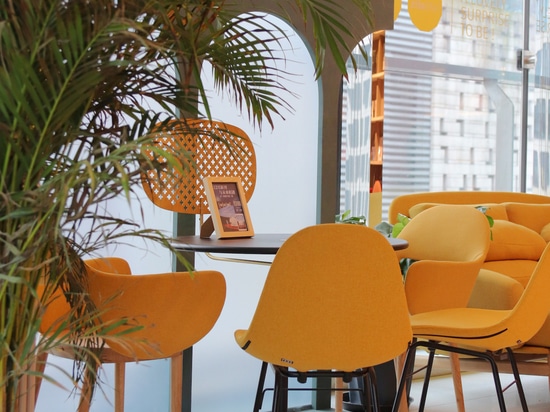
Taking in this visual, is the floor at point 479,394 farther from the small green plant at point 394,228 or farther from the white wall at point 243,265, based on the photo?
the small green plant at point 394,228

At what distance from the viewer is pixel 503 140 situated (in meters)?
6.38

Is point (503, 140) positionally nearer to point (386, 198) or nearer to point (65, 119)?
point (386, 198)

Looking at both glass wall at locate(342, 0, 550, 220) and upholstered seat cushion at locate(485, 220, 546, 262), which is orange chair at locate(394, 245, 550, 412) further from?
glass wall at locate(342, 0, 550, 220)

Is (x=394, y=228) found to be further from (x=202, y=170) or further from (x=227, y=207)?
(x=227, y=207)

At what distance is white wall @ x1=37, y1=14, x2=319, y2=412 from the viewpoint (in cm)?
361

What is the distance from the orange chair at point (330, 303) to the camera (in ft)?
7.39

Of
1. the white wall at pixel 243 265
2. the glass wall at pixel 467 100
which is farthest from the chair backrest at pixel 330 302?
the glass wall at pixel 467 100

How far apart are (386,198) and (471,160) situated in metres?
0.96

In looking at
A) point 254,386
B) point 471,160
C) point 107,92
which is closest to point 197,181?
point 254,386

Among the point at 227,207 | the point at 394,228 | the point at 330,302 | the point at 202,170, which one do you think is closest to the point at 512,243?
the point at 394,228

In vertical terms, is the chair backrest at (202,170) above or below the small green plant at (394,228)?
above

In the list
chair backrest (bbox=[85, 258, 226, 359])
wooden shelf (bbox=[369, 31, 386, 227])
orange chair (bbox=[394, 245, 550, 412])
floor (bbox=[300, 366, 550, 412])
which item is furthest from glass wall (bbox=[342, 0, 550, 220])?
chair backrest (bbox=[85, 258, 226, 359])

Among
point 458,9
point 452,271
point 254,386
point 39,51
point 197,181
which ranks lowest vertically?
point 254,386

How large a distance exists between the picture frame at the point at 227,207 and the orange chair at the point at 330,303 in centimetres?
75
